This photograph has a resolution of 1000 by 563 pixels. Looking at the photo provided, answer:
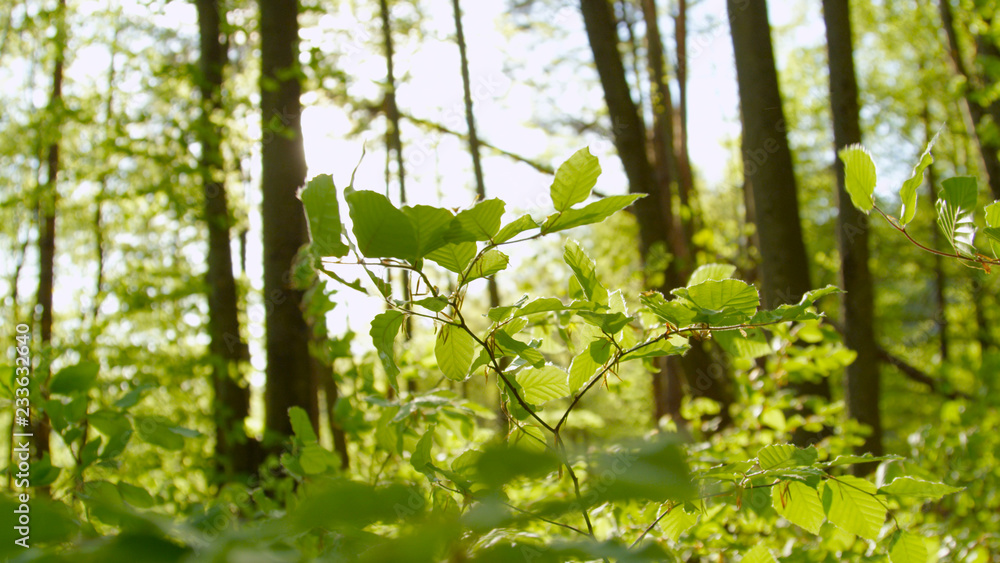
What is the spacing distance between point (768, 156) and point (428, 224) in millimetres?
2650

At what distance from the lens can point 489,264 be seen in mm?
835

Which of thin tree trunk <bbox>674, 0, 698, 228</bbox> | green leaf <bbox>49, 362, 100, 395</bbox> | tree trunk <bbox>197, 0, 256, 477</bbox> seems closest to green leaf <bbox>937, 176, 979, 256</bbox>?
green leaf <bbox>49, 362, 100, 395</bbox>

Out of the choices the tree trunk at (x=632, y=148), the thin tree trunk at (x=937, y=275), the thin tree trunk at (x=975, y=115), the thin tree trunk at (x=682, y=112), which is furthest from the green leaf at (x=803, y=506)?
the thin tree trunk at (x=937, y=275)

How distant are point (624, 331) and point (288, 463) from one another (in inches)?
29.3

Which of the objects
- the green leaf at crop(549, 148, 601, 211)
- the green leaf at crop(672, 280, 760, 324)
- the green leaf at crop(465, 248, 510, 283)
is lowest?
the green leaf at crop(672, 280, 760, 324)

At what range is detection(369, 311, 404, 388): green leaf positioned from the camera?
79 centimetres

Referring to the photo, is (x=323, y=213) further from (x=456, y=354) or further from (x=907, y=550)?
(x=907, y=550)

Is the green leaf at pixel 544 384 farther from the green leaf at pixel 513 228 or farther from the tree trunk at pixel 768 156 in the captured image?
the tree trunk at pixel 768 156

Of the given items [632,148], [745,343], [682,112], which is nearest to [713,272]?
[745,343]

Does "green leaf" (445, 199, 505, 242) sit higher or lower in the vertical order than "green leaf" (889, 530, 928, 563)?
higher

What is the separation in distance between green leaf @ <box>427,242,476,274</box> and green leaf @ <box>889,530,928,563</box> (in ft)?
2.60

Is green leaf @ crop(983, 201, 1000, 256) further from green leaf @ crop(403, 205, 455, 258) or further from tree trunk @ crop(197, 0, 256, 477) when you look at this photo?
tree trunk @ crop(197, 0, 256, 477)

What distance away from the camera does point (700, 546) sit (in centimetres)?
155

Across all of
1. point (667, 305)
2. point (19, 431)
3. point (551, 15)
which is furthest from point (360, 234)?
point (551, 15)
